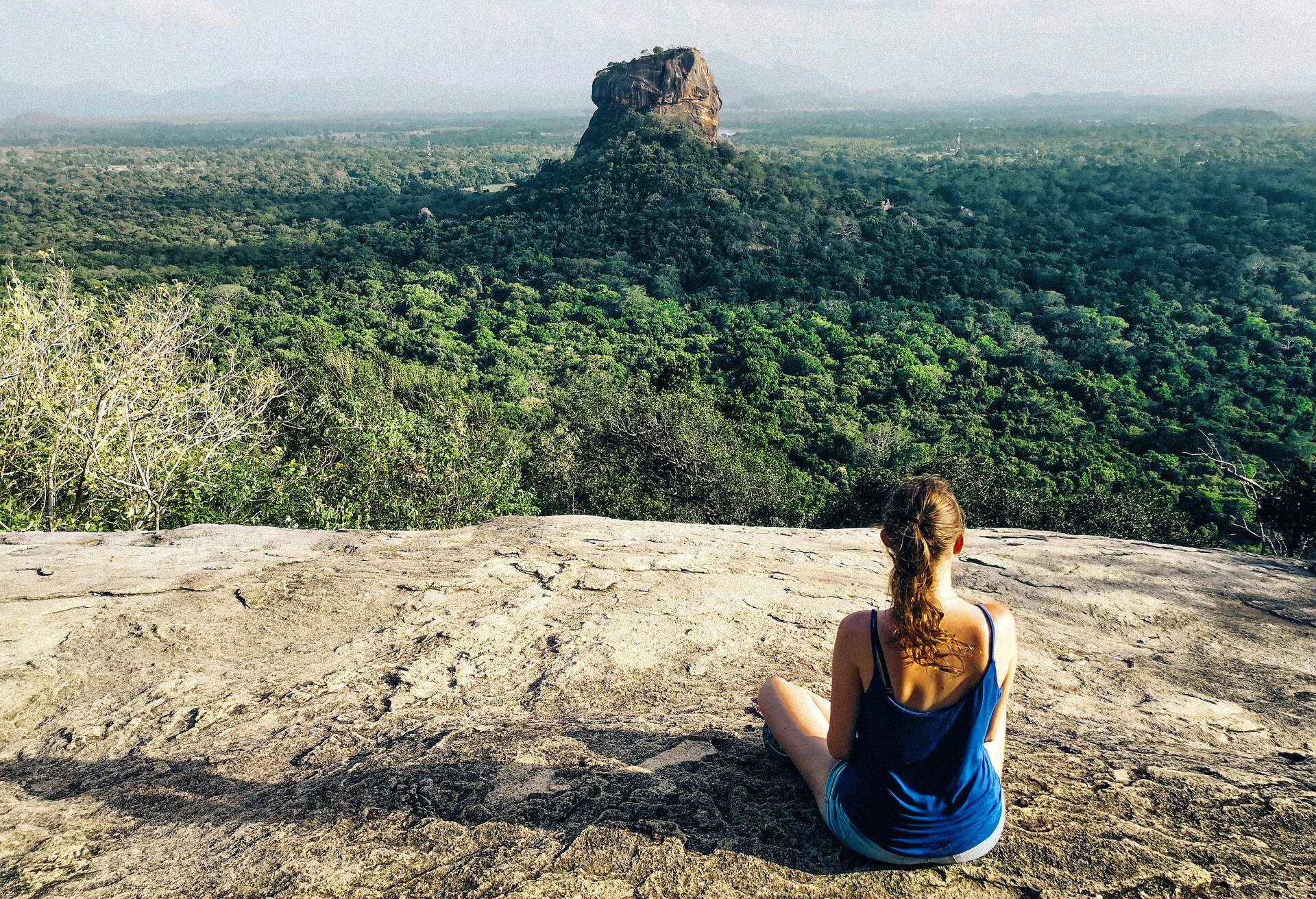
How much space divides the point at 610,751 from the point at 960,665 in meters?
1.96

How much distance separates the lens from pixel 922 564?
2840 mm

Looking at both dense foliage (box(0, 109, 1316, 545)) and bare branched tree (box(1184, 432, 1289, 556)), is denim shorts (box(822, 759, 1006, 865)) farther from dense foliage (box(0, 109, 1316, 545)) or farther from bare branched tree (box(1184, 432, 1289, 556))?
dense foliage (box(0, 109, 1316, 545))

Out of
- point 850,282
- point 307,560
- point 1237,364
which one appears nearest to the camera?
point 307,560

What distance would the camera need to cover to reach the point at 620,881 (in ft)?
10.1

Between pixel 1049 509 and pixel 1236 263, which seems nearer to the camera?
pixel 1049 509

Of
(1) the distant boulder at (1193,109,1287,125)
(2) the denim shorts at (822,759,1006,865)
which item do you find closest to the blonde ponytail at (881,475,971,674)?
(2) the denim shorts at (822,759,1006,865)

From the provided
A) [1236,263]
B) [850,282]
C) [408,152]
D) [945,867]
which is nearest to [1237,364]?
[1236,263]

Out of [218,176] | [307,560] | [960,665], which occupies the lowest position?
[307,560]

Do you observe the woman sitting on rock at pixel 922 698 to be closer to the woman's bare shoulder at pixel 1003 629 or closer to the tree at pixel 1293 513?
the woman's bare shoulder at pixel 1003 629

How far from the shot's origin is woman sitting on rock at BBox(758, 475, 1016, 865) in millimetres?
2855

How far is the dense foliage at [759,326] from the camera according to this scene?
68.2 feet

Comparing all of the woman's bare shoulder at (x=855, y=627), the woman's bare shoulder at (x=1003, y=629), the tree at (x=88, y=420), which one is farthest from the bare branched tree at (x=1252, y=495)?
the tree at (x=88, y=420)

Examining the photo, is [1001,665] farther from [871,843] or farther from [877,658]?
[871,843]

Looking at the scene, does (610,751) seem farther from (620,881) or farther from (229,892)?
(229,892)
